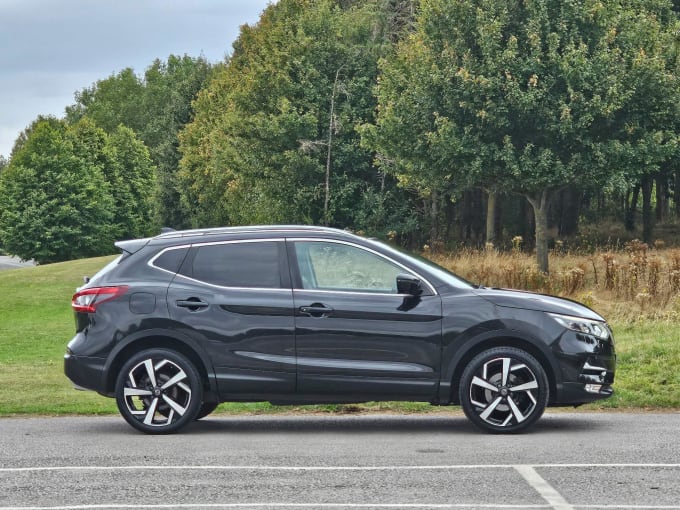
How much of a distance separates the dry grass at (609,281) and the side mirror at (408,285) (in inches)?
380

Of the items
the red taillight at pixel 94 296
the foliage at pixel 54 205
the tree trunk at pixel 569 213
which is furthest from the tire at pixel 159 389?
A: the foliage at pixel 54 205

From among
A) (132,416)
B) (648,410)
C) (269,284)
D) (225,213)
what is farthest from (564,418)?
(225,213)

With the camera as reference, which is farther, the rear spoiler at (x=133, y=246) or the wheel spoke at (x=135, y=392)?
the rear spoiler at (x=133, y=246)

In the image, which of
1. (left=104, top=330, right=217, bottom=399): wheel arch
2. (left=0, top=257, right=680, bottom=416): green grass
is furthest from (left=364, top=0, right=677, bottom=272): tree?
(left=104, top=330, right=217, bottom=399): wheel arch

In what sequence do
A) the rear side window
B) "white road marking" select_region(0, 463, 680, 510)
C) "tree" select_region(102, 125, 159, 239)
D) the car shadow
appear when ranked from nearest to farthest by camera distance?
"white road marking" select_region(0, 463, 680, 510)
the rear side window
the car shadow
"tree" select_region(102, 125, 159, 239)

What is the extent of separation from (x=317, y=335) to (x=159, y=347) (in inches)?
54.4

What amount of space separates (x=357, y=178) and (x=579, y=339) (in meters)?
37.9

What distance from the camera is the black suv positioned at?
9641 mm

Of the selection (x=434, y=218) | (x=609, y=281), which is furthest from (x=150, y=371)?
(x=434, y=218)

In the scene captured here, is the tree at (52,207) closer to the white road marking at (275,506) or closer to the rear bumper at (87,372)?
the rear bumper at (87,372)

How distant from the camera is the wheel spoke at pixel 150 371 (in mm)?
9812

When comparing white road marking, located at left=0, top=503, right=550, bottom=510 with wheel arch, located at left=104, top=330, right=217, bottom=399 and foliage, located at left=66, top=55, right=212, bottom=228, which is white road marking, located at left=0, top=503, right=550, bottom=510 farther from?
foliage, located at left=66, top=55, right=212, bottom=228

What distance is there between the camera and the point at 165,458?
28.4ft

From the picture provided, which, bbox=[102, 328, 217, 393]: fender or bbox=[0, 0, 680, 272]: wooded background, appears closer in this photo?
bbox=[102, 328, 217, 393]: fender
